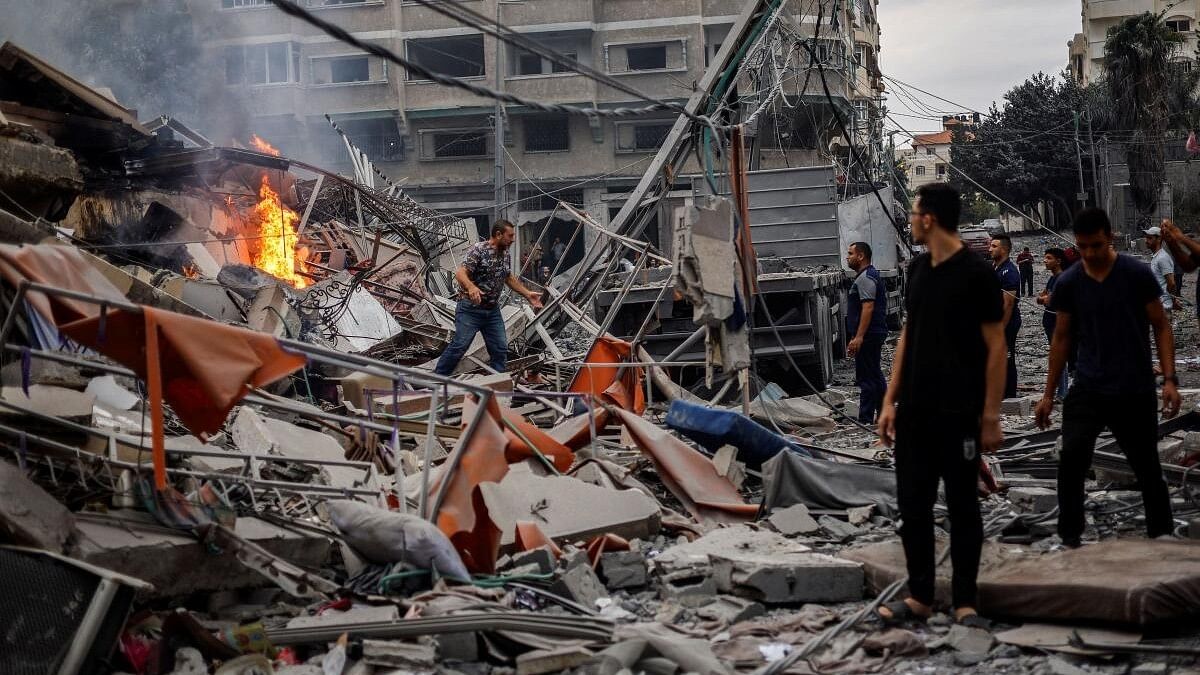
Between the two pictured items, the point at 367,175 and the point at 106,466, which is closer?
the point at 106,466

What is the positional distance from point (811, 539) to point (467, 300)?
541 cm

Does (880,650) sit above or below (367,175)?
below

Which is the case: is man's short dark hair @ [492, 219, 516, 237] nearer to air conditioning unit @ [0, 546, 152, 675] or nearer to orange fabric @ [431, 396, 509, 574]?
orange fabric @ [431, 396, 509, 574]

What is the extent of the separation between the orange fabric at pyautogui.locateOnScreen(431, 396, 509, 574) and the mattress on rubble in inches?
71.4

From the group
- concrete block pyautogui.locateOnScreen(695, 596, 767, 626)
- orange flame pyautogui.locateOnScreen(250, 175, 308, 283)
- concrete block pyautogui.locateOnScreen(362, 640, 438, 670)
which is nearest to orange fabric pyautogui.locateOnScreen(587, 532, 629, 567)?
concrete block pyautogui.locateOnScreen(695, 596, 767, 626)

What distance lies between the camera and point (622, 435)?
8914 mm

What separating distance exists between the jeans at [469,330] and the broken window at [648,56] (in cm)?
3114

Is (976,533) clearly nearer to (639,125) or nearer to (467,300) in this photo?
(467,300)

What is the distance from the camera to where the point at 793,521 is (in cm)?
691

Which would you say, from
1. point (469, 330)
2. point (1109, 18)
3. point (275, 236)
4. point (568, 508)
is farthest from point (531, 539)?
point (1109, 18)

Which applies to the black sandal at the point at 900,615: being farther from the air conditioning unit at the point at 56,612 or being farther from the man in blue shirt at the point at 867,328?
the man in blue shirt at the point at 867,328

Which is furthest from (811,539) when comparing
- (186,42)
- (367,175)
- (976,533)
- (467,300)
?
(186,42)

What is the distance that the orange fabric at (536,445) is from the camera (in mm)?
7555

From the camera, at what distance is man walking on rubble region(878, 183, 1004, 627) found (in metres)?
4.73
